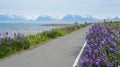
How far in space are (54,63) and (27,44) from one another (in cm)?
727

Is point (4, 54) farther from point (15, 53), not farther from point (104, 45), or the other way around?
point (104, 45)

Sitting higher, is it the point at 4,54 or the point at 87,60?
the point at 87,60

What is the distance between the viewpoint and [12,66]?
1316cm

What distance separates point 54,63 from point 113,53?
5424 mm

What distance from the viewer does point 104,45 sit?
10398 millimetres

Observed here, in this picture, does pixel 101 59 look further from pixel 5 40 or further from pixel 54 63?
pixel 5 40

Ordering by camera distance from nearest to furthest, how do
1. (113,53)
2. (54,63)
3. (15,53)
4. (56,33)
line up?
1. (113,53)
2. (54,63)
3. (15,53)
4. (56,33)

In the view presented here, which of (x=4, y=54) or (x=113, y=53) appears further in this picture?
(x=4, y=54)

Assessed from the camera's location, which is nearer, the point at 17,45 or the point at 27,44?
the point at 17,45

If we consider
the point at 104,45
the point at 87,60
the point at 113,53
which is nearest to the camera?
the point at 87,60

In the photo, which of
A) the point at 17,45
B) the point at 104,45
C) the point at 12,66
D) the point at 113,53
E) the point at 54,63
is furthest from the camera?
the point at 17,45

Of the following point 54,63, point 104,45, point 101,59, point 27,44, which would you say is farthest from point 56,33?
point 101,59

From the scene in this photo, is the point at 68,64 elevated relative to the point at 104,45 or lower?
lower

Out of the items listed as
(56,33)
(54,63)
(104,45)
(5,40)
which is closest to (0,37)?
(5,40)
